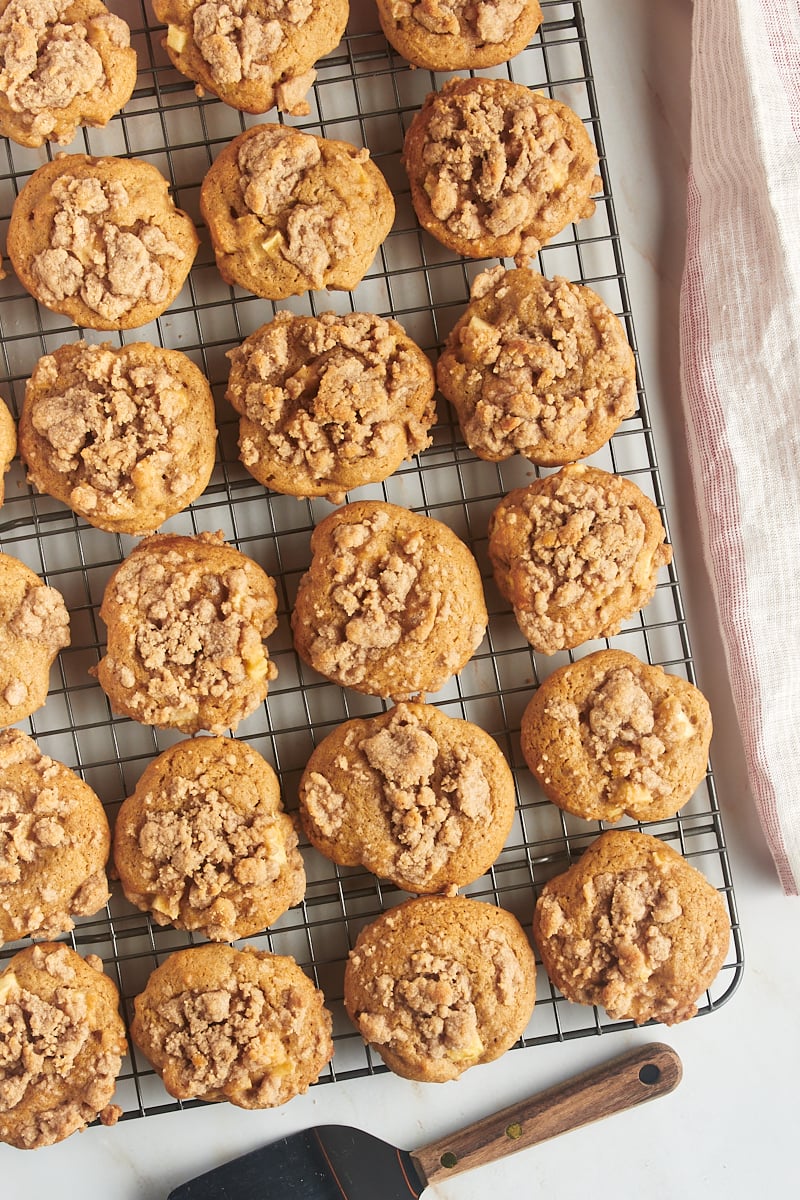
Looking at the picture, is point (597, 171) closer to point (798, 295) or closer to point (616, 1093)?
point (798, 295)

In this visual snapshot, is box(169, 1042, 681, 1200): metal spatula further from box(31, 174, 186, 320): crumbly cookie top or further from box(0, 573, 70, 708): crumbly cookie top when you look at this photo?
box(31, 174, 186, 320): crumbly cookie top

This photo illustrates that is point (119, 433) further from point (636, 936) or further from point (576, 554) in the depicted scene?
point (636, 936)

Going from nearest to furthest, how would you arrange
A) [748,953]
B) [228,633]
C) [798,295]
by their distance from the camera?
[228,633]
[798,295]
[748,953]

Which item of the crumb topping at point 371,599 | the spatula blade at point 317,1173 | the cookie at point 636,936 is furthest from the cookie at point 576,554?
the spatula blade at point 317,1173

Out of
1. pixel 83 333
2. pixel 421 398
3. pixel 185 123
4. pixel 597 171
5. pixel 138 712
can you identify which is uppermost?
pixel 185 123

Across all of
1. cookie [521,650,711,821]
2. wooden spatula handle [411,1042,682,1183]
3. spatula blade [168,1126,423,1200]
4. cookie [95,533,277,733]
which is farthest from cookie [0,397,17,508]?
wooden spatula handle [411,1042,682,1183]

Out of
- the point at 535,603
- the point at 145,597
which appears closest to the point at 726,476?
the point at 535,603

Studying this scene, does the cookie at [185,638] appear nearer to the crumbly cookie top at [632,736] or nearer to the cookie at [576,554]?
the cookie at [576,554]
